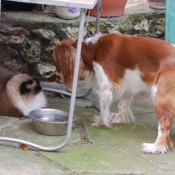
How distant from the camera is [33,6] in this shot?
6543 mm

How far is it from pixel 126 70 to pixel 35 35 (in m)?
1.82

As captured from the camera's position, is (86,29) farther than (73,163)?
Yes

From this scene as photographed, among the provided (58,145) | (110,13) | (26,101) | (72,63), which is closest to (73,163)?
(58,145)

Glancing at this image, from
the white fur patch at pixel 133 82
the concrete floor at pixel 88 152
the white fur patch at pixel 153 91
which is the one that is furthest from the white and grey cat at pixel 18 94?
the white fur patch at pixel 153 91

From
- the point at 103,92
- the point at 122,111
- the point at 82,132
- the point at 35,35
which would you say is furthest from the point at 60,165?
the point at 35,35

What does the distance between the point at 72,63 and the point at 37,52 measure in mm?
1510

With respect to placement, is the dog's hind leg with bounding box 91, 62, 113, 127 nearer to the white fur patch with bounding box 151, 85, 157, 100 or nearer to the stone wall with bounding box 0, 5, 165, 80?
the white fur patch with bounding box 151, 85, 157, 100

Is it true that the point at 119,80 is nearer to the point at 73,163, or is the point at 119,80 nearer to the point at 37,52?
the point at 73,163

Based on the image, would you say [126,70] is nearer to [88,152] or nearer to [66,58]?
[66,58]

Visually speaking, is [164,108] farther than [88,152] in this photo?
Yes

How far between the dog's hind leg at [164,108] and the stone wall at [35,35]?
6.07 ft

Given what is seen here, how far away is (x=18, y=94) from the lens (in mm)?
5551

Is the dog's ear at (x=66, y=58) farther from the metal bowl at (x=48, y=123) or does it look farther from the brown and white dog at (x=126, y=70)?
the metal bowl at (x=48, y=123)

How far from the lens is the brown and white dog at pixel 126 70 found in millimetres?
4633
